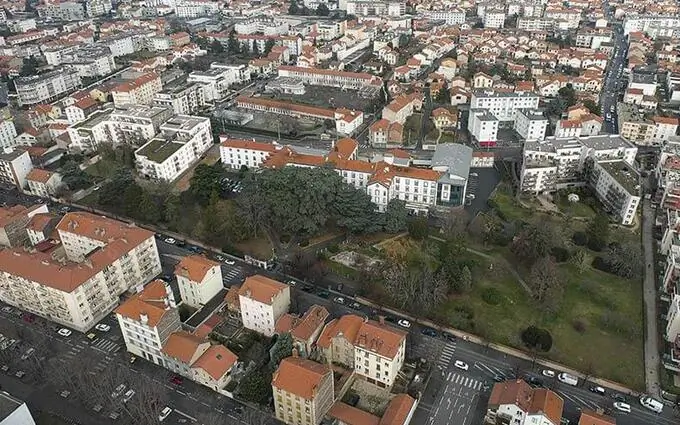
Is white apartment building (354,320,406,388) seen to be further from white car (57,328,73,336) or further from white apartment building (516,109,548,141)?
white apartment building (516,109,548,141)

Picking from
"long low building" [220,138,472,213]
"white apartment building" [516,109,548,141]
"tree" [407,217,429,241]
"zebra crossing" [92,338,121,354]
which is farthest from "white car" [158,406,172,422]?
"white apartment building" [516,109,548,141]

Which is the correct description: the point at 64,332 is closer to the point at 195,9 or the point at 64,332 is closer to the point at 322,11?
the point at 322,11

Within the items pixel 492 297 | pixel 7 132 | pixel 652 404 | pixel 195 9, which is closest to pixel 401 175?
pixel 492 297

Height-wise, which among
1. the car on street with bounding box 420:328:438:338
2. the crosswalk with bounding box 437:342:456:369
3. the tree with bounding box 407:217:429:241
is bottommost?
the crosswalk with bounding box 437:342:456:369

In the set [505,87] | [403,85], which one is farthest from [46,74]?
[505,87]

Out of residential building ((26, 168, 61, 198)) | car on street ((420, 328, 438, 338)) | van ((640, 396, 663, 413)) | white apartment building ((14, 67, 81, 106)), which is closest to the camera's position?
van ((640, 396, 663, 413))
